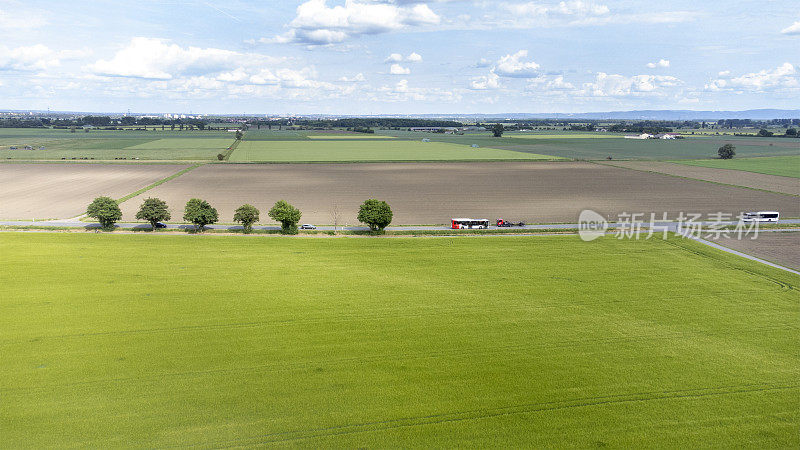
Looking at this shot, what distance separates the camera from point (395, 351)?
3359cm

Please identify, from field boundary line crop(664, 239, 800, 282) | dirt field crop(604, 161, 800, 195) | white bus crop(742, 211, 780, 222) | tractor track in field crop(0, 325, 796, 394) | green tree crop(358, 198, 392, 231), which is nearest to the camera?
tractor track in field crop(0, 325, 796, 394)

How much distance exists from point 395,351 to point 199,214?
44783 millimetres

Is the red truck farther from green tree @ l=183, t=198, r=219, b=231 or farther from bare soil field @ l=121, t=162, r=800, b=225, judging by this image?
green tree @ l=183, t=198, r=219, b=231

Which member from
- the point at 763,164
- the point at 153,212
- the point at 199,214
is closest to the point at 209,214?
the point at 199,214

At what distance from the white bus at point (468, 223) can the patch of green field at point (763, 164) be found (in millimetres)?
105683

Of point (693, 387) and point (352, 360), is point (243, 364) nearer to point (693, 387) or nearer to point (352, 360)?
point (352, 360)

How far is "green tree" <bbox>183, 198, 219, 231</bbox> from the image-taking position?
67062 millimetres

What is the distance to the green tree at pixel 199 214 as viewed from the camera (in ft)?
220

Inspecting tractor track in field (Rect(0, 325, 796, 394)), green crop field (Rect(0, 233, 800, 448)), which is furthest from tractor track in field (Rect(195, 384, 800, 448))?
tractor track in field (Rect(0, 325, 796, 394))

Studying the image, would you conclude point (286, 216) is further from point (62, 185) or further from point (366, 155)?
Answer: point (366, 155)

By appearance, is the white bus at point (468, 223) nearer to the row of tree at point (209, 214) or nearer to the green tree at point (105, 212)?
the row of tree at point (209, 214)

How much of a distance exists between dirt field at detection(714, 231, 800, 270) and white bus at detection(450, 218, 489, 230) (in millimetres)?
31413

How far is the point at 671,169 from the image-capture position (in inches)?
5531

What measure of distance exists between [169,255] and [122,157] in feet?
426
